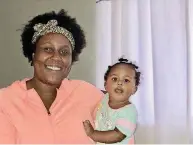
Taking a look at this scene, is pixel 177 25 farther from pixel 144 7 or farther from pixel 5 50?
pixel 5 50

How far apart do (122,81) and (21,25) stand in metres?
1.22

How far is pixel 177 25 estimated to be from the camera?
1715 mm

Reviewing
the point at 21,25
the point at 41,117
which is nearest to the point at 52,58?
the point at 41,117

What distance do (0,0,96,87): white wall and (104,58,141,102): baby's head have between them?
0.82 meters

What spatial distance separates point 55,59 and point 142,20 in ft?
2.53

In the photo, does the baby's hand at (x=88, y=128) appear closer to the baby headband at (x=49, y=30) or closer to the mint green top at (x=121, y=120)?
the mint green top at (x=121, y=120)

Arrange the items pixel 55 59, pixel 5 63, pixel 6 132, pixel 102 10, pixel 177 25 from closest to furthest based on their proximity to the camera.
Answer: pixel 6 132 < pixel 55 59 < pixel 177 25 < pixel 102 10 < pixel 5 63

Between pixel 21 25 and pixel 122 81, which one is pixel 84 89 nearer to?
pixel 122 81

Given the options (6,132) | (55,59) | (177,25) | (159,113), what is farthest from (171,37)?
(6,132)

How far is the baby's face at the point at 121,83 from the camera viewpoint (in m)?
1.09

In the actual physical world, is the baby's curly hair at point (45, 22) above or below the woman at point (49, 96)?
above

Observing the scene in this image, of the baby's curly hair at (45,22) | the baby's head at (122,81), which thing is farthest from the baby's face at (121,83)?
the baby's curly hair at (45,22)

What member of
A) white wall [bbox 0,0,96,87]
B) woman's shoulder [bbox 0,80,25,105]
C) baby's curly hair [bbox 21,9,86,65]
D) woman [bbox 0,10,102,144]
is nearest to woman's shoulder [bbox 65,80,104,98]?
woman [bbox 0,10,102,144]

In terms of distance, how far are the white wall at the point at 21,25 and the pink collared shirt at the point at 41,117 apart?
73 cm
